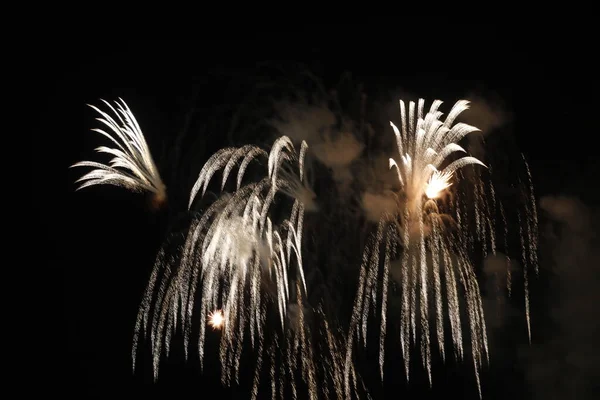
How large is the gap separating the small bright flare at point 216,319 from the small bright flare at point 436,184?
4.21 m

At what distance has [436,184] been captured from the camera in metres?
10.3

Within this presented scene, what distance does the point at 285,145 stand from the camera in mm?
10688

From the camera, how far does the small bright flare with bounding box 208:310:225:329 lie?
1142cm

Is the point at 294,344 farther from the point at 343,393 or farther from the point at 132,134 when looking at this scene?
the point at 132,134

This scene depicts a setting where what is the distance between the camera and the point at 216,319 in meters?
11.4

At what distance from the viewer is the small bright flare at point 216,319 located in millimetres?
11422

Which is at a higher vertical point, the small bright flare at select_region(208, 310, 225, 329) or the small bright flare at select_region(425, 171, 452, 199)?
the small bright flare at select_region(425, 171, 452, 199)

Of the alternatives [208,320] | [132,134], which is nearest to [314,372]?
[208,320]

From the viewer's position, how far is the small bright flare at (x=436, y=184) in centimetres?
1015

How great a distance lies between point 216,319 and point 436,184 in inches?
176

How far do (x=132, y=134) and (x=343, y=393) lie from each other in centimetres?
584

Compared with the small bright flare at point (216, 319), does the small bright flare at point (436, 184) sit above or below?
above

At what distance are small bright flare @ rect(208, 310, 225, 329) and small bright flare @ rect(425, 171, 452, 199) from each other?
13.8 ft

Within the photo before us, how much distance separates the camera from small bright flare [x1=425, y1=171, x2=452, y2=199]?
10148 millimetres
